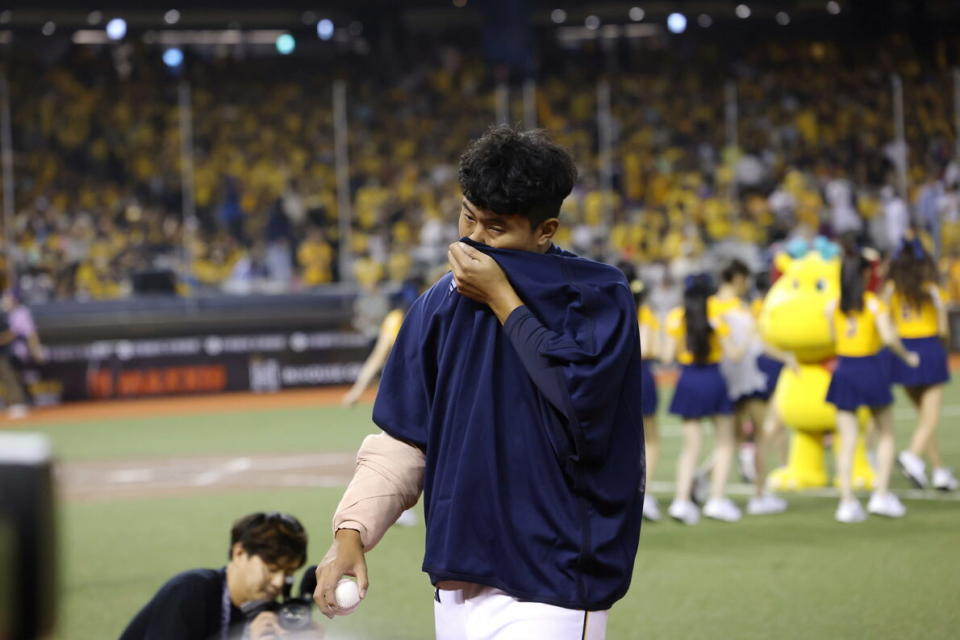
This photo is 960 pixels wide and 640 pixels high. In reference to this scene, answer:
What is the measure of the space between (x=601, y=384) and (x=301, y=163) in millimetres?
21472

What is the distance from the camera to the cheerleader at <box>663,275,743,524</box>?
8.97 meters

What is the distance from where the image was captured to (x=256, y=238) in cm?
2062

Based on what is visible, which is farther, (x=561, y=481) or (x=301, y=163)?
(x=301, y=163)

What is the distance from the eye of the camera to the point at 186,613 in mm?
4121

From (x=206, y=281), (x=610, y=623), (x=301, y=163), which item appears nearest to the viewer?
(x=610, y=623)

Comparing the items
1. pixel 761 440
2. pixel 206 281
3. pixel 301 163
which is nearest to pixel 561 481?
pixel 761 440

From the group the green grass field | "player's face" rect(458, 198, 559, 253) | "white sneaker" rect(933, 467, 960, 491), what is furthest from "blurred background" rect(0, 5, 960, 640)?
"player's face" rect(458, 198, 559, 253)

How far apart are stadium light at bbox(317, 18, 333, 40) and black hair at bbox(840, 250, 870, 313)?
22.4 metres

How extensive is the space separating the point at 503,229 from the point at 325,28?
1109 inches

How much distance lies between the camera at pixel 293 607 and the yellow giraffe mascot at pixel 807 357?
6.05 meters

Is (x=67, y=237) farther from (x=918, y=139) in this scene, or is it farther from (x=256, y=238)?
(x=918, y=139)

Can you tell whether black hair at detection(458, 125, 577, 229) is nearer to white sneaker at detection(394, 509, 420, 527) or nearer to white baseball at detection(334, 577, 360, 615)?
white baseball at detection(334, 577, 360, 615)

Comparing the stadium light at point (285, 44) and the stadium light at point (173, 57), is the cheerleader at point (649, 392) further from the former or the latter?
the stadium light at point (285, 44)

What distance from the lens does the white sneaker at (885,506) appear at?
8.86 metres
